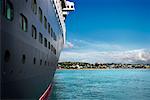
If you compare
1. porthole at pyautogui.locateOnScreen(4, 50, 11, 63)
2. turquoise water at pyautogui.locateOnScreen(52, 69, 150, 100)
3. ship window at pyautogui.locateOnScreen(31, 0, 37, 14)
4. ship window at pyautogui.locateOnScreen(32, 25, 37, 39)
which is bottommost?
turquoise water at pyautogui.locateOnScreen(52, 69, 150, 100)

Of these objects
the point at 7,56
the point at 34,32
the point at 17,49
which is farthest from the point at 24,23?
the point at 7,56

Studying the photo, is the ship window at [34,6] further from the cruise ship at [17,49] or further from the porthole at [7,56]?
the porthole at [7,56]

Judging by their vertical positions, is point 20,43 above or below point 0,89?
above

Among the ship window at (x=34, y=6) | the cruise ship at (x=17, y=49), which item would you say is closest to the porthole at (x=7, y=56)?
the cruise ship at (x=17, y=49)

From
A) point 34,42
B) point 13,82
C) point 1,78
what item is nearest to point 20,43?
point 13,82

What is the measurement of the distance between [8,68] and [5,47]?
0.86 m

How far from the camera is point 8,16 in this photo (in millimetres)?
11602

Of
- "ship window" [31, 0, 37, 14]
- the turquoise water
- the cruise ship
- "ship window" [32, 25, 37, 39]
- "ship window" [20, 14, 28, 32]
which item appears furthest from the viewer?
the turquoise water

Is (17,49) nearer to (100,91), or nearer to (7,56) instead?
(7,56)

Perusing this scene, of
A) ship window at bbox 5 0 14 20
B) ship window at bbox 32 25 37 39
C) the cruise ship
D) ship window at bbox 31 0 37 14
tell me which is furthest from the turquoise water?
ship window at bbox 5 0 14 20

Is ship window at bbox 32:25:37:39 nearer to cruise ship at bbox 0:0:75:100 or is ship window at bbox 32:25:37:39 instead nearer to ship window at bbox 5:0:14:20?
cruise ship at bbox 0:0:75:100

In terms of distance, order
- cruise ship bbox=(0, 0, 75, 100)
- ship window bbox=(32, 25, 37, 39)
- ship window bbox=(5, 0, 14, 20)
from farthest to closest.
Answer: ship window bbox=(32, 25, 37, 39) → ship window bbox=(5, 0, 14, 20) → cruise ship bbox=(0, 0, 75, 100)

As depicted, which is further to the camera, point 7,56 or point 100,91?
point 100,91

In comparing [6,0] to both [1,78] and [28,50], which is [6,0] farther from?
[28,50]
